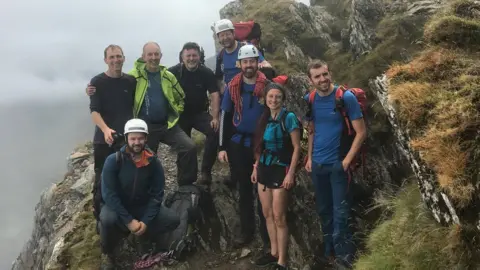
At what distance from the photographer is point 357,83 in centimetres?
1240

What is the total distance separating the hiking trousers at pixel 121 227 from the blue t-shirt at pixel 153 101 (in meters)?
2.35

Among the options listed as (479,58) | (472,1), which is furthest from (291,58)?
(479,58)

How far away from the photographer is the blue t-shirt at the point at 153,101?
33.9ft

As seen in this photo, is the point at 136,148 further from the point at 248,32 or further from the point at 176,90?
the point at 248,32

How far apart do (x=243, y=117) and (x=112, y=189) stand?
3399mm

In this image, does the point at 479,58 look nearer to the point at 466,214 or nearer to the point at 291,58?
the point at 466,214

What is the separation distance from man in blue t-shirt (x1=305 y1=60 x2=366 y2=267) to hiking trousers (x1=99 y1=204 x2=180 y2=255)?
4040 mm

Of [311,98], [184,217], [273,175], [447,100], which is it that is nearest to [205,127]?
[184,217]

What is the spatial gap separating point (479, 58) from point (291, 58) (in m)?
11.2

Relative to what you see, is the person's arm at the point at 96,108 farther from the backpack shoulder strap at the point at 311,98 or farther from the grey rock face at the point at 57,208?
the grey rock face at the point at 57,208

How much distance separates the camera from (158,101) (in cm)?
1038

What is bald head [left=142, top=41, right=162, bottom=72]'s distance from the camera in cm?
1007

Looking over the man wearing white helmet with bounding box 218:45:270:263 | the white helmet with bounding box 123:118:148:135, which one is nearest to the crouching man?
the white helmet with bounding box 123:118:148:135

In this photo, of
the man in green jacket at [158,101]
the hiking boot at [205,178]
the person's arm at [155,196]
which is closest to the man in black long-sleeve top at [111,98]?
the man in green jacket at [158,101]
